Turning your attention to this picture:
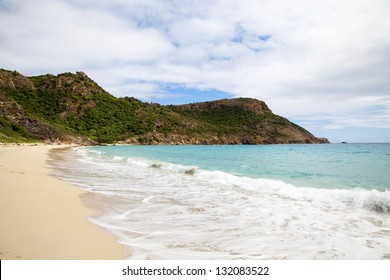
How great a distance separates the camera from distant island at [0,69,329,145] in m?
83.9

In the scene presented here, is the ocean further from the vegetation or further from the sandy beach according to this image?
the vegetation

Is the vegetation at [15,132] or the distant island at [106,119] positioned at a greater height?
the distant island at [106,119]

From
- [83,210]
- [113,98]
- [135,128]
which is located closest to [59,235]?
[83,210]

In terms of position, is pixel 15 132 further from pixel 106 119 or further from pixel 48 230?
pixel 48 230

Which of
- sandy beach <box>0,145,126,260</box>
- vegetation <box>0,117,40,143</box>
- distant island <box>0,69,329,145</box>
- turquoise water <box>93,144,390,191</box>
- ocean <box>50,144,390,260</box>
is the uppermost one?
distant island <box>0,69,329,145</box>

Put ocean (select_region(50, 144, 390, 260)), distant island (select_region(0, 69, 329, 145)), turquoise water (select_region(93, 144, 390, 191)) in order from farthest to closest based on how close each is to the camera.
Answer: distant island (select_region(0, 69, 329, 145))
turquoise water (select_region(93, 144, 390, 191))
ocean (select_region(50, 144, 390, 260))

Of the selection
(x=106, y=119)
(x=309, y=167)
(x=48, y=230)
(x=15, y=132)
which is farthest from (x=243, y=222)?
(x=106, y=119)

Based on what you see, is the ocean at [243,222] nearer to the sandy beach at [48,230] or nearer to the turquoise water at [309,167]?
the sandy beach at [48,230]

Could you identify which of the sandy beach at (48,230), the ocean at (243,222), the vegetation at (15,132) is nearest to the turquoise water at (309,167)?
the ocean at (243,222)

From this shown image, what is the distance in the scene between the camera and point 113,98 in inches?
5108

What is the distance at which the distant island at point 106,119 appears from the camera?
8388 centimetres

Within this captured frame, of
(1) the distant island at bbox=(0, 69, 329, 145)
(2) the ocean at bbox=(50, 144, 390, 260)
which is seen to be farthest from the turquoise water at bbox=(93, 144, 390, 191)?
(1) the distant island at bbox=(0, 69, 329, 145)
